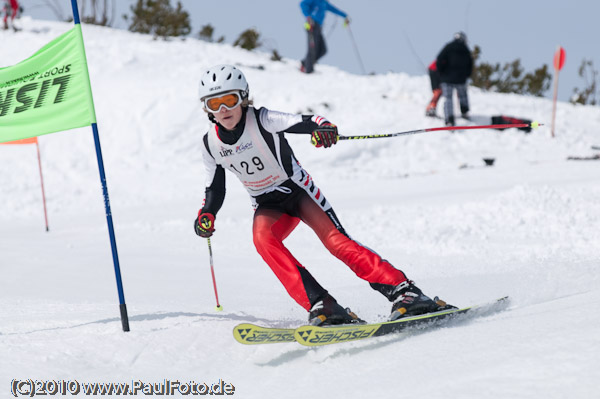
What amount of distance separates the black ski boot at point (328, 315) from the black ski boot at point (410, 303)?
253mm

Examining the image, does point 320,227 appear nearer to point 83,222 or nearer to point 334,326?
point 334,326

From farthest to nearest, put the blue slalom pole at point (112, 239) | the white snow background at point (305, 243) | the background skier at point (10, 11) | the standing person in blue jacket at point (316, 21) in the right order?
the background skier at point (10, 11)
the standing person in blue jacket at point (316, 21)
the blue slalom pole at point (112, 239)
the white snow background at point (305, 243)

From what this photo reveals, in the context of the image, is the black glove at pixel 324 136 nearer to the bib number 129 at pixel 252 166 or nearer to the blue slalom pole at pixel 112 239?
the bib number 129 at pixel 252 166

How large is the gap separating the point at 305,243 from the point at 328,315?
13.2 feet

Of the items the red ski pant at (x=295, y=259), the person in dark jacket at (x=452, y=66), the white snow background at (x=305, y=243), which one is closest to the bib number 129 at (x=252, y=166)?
the red ski pant at (x=295, y=259)

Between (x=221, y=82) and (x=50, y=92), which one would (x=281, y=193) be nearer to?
(x=221, y=82)

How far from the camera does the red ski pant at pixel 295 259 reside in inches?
148

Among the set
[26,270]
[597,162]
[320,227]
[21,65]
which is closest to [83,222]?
[26,270]

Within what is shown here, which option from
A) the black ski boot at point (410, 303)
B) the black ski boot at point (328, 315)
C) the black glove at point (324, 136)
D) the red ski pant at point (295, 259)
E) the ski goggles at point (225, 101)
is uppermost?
the ski goggles at point (225, 101)

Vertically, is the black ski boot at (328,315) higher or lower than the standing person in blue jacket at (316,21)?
lower

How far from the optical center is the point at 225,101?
3760 mm

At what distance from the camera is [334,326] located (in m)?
3.33

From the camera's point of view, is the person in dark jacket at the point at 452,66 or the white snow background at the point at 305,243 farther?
the person in dark jacket at the point at 452,66

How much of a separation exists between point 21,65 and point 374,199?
21.1 feet
